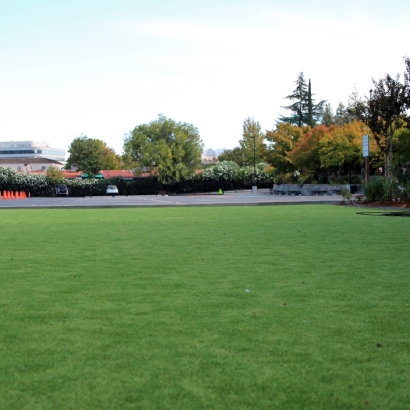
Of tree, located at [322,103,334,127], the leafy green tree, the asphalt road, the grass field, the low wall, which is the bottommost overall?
the grass field

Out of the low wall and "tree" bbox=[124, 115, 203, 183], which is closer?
the low wall

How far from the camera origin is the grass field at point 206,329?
383cm

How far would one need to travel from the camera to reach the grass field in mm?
3834

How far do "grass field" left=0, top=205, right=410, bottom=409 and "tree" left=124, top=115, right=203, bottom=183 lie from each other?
64343 mm

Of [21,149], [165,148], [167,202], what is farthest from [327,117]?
[21,149]

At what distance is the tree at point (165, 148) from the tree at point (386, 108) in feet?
148

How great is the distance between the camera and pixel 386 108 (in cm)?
3000

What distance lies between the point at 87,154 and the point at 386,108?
94.3 meters

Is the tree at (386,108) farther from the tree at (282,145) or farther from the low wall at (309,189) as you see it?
the tree at (282,145)

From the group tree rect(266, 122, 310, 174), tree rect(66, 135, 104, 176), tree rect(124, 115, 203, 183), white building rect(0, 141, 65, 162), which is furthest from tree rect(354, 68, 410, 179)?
white building rect(0, 141, 65, 162)

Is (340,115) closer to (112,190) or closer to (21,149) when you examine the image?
(112,190)

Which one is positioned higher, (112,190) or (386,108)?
(386,108)

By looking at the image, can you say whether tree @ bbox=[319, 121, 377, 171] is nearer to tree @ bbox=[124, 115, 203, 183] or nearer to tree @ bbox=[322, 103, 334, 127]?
tree @ bbox=[124, 115, 203, 183]

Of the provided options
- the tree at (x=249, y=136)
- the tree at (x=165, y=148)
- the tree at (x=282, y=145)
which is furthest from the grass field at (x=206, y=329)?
the tree at (x=249, y=136)
